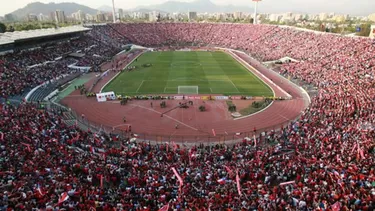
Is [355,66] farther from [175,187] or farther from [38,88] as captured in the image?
[38,88]

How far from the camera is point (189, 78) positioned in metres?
48.5

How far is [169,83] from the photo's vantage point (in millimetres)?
45188

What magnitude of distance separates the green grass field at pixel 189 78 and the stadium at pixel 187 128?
32 centimetres

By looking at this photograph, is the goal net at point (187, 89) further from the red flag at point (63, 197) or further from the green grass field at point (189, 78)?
the red flag at point (63, 197)

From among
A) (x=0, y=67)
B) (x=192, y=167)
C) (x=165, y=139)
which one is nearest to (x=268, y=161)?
(x=192, y=167)

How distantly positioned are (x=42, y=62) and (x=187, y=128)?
32976 mm

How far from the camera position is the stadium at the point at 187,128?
13555 mm

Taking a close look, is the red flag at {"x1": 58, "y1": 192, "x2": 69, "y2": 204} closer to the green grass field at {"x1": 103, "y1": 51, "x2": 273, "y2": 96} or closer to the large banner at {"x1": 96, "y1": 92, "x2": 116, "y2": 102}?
the large banner at {"x1": 96, "y1": 92, "x2": 116, "y2": 102}

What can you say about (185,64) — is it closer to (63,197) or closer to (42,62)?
(42,62)

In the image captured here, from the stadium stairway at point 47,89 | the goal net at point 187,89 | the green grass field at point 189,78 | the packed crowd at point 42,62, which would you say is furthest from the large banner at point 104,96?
the goal net at point 187,89

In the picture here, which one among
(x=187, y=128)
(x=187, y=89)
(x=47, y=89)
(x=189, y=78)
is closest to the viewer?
(x=187, y=128)

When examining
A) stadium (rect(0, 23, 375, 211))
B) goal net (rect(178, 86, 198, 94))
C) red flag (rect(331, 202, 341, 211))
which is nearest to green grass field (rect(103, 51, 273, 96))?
goal net (rect(178, 86, 198, 94))

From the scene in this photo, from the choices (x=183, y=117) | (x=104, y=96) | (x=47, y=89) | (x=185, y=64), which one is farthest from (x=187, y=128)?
(x=185, y=64)

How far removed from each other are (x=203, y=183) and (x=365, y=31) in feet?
259
